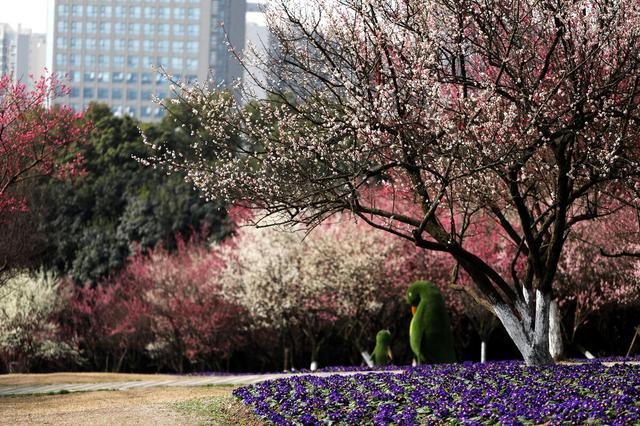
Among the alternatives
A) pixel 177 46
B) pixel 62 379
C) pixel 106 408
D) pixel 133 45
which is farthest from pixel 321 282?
pixel 133 45

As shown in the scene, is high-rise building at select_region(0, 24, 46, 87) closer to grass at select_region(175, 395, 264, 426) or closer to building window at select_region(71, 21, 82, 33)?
building window at select_region(71, 21, 82, 33)

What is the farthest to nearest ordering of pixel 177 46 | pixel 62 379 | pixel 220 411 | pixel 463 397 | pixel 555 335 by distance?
pixel 177 46, pixel 62 379, pixel 555 335, pixel 220 411, pixel 463 397

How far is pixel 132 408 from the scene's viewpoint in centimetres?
1168

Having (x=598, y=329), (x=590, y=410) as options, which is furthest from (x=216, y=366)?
(x=590, y=410)

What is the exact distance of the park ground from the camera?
34.2ft

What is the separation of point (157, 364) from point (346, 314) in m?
8.56

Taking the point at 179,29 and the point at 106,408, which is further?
the point at 179,29

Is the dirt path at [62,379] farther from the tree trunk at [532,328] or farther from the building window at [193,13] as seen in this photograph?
the building window at [193,13]

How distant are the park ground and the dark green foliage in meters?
15.7

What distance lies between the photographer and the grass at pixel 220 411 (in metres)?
10.0

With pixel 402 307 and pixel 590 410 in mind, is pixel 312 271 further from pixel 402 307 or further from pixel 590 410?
pixel 590 410

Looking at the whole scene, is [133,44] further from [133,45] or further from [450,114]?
[450,114]

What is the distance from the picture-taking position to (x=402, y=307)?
971 inches

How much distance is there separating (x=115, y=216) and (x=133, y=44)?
97.7 m
